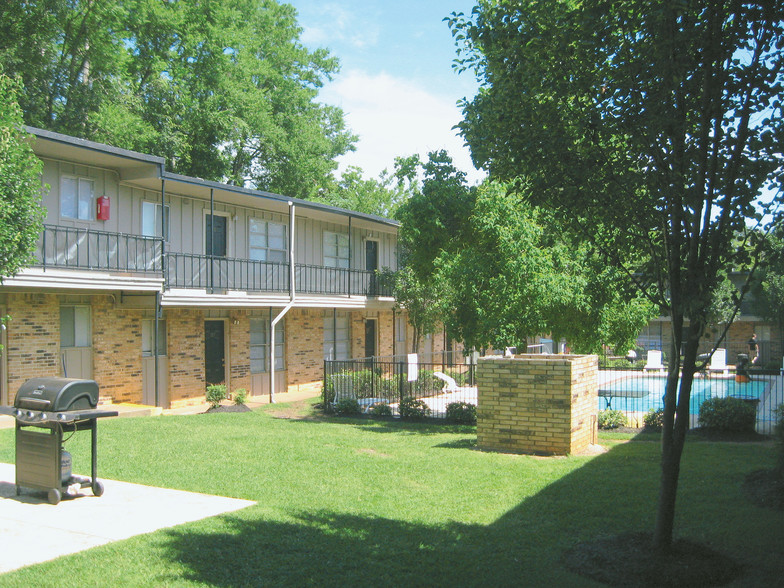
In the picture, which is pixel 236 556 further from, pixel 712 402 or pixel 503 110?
pixel 712 402

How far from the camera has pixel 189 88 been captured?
30062 mm

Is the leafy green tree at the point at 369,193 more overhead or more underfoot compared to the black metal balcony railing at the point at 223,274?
more overhead

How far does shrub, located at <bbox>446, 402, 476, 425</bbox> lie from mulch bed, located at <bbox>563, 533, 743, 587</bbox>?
343 inches

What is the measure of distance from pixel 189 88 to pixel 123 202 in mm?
14686

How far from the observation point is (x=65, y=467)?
802 cm

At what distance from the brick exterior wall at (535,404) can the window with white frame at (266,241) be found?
11.5 m

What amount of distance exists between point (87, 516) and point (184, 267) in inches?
434

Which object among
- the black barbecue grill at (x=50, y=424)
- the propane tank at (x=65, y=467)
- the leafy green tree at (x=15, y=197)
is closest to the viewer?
the black barbecue grill at (x=50, y=424)

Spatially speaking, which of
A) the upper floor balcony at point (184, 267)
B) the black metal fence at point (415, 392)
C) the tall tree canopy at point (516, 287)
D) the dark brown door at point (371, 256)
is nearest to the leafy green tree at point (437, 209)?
the tall tree canopy at point (516, 287)

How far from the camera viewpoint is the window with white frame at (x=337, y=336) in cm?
2488

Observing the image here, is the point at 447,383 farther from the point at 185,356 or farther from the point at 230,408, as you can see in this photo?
the point at 185,356

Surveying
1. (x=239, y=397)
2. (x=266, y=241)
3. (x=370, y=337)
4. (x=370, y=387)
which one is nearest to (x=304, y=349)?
(x=266, y=241)

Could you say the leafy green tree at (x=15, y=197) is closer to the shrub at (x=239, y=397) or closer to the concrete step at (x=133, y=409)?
the concrete step at (x=133, y=409)

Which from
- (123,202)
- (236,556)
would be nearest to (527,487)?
(236,556)
